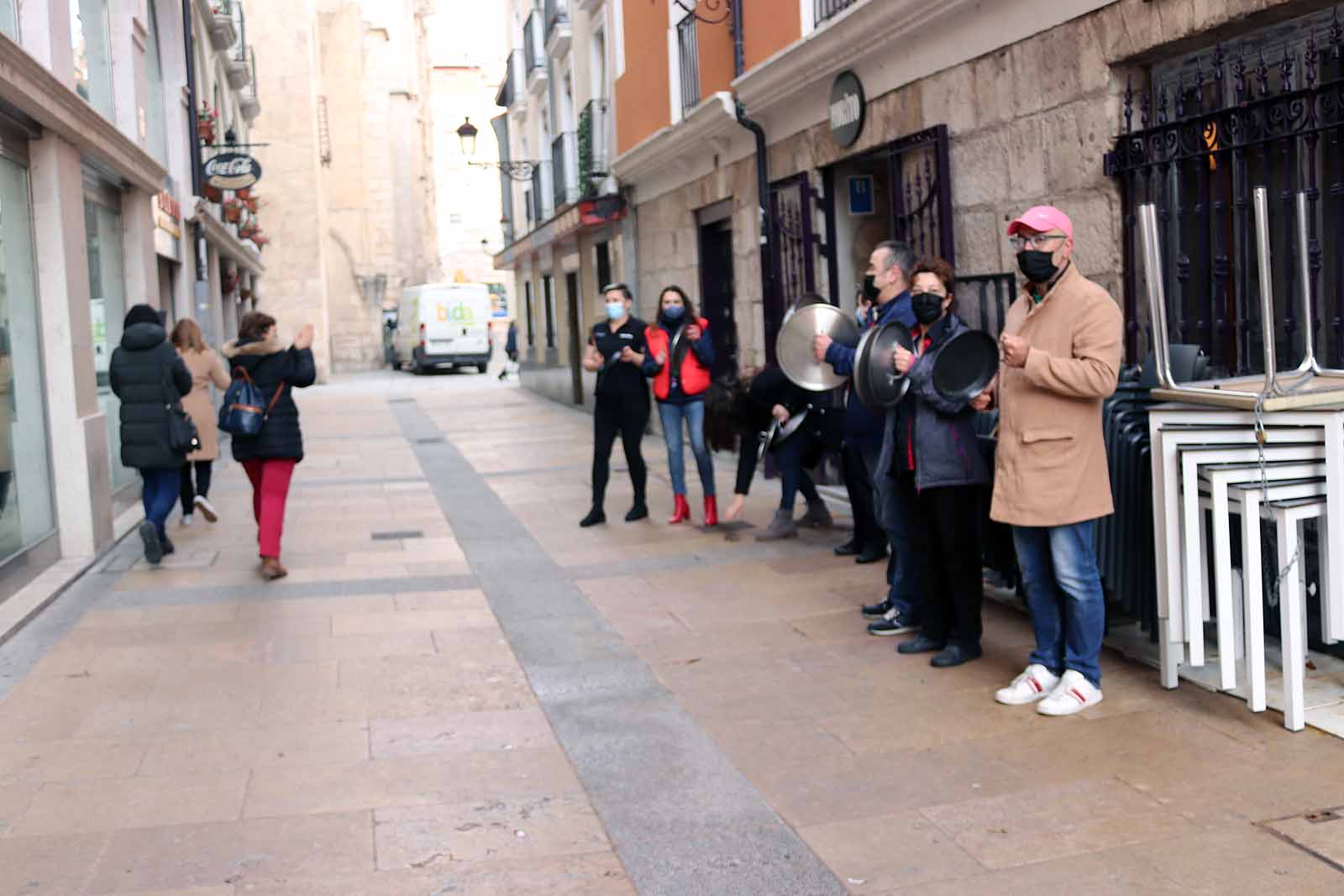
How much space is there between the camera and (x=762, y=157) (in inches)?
492

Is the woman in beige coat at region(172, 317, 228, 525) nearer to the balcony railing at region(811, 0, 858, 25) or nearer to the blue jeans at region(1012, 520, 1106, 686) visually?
the balcony railing at region(811, 0, 858, 25)

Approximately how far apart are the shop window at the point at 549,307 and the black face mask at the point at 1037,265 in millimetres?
22227

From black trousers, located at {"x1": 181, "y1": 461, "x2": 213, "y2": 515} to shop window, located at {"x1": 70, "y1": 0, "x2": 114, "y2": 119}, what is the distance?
2.91m

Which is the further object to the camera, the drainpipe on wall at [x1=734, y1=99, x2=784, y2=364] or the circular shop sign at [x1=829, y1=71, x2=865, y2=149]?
the drainpipe on wall at [x1=734, y1=99, x2=784, y2=364]

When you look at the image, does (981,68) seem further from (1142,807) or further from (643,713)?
(1142,807)

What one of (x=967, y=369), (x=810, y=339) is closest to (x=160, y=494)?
(x=810, y=339)

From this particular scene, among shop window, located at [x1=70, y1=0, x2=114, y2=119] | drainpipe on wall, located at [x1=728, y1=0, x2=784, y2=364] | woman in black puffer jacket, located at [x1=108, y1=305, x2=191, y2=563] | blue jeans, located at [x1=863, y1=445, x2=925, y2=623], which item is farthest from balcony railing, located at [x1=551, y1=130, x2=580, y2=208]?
blue jeans, located at [x1=863, y1=445, x2=925, y2=623]

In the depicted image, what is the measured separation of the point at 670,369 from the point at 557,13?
13932 millimetres

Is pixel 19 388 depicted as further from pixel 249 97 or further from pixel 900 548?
pixel 249 97

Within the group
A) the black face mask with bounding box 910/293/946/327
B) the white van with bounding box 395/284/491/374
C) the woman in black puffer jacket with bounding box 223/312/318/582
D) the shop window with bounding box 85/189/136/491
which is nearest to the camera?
the black face mask with bounding box 910/293/946/327

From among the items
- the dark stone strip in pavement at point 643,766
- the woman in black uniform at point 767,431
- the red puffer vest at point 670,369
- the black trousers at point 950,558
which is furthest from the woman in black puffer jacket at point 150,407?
the black trousers at point 950,558

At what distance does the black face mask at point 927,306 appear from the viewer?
5641mm

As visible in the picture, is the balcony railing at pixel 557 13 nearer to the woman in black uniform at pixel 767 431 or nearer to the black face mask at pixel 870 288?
the woman in black uniform at pixel 767 431

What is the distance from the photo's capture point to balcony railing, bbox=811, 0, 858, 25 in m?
10.3
